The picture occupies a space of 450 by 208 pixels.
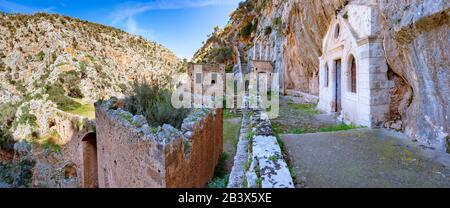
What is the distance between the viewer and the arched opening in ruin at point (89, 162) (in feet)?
48.2

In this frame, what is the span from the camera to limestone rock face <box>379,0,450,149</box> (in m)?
3.92

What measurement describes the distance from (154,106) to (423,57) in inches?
221

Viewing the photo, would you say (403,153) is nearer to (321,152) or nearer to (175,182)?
(321,152)

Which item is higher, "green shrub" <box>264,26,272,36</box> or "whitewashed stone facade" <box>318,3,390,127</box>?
"green shrub" <box>264,26,272,36</box>

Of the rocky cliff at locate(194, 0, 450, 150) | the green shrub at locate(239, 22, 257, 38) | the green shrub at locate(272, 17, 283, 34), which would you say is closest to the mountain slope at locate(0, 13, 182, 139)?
the green shrub at locate(239, 22, 257, 38)

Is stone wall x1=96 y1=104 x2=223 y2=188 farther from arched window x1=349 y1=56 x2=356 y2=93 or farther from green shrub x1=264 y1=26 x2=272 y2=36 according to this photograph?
green shrub x1=264 y1=26 x2=272 y2=36

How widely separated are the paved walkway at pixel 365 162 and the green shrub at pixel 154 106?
2594 millimetres

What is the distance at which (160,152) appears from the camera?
11.6 feet

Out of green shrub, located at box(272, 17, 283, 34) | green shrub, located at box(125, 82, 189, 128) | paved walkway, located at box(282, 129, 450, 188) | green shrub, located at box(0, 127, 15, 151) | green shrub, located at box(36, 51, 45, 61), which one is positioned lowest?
green shrub, located at box(0, 127, 15, 151)

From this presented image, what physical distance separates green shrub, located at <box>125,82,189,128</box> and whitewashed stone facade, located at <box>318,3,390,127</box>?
→ 5.02m

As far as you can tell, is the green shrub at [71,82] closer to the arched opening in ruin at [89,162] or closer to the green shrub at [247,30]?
the arched opening in ruin at [89,162]

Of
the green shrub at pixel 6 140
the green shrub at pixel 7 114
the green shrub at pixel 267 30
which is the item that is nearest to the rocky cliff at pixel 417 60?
the green shrub at pixel 267 30

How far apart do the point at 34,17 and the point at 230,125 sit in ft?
160

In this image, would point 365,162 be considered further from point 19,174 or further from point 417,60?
point 19,174
